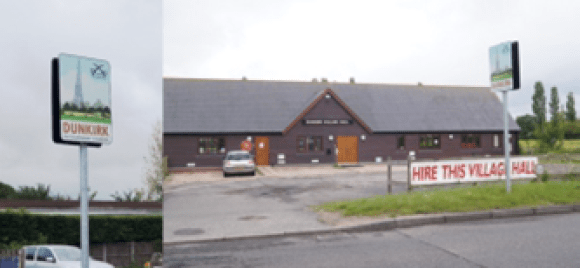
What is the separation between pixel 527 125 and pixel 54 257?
38278 mm

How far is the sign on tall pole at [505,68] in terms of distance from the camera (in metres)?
10.0

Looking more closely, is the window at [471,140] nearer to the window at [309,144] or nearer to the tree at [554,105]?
the tree at [554,105]

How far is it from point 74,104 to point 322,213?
26.1 feet

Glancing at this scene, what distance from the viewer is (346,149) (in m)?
32.5

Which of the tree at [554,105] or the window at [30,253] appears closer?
the window at [30,253]

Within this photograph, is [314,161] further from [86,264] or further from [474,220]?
[86,264]

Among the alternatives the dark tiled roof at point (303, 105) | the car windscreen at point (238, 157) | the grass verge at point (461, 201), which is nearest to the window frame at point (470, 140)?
the dark tiled roof at point (303, 105)

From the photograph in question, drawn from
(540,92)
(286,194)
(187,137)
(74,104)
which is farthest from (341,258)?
(540,92)

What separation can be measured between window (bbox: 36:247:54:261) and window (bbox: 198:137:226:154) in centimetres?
2688

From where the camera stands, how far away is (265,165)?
1215 inches

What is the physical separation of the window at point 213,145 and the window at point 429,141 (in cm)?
1405

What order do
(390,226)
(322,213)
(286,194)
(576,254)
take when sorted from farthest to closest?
(286,194)
(322,213)
(390,226)
(576,254)

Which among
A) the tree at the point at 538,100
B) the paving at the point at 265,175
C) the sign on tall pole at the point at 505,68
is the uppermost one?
the tree at the point at 538,100

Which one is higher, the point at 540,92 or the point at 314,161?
the point at 540,92
